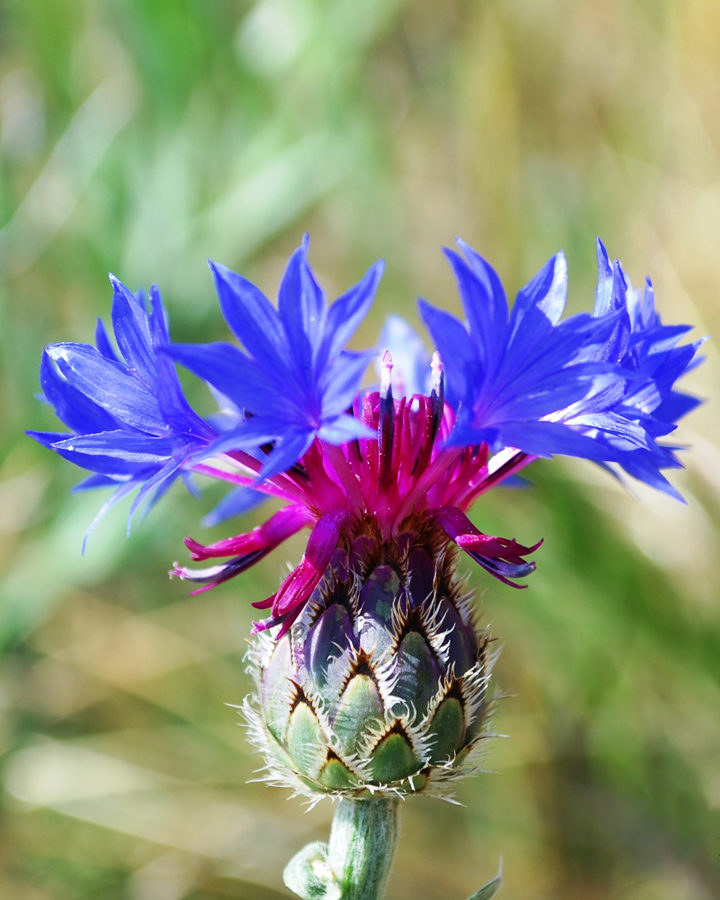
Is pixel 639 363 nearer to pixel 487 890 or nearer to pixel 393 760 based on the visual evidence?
pixel 393 760

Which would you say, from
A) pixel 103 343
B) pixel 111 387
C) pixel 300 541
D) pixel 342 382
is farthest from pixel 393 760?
pixel 300 541

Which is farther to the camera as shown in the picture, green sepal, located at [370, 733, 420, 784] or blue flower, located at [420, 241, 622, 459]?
green sepal, located at [370, 733, 420, 784]

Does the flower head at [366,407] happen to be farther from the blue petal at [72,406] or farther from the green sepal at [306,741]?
the green sepal at [306,741]

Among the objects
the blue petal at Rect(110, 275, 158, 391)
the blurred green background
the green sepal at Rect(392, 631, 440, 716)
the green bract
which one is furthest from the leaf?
the blurred green background

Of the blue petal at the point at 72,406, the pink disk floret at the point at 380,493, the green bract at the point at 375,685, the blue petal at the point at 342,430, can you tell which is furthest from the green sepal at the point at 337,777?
the blue petal at the point at 72,406

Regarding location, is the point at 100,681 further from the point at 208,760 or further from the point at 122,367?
the point at 122,367

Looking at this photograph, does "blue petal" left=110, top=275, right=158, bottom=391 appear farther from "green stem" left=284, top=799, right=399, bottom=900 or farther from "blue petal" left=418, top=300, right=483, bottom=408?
"green stem" left=284, top=799, right=399, bottom=900
